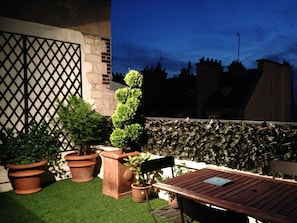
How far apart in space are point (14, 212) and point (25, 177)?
2.78 ft

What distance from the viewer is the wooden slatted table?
6.07 ft

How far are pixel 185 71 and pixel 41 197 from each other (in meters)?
21.1

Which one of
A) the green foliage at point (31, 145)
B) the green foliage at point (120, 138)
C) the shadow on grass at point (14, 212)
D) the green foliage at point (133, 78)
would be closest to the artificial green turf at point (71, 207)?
the shadow on grass at point (14, 212)

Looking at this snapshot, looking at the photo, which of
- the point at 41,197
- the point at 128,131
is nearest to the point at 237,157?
the point at 128,131

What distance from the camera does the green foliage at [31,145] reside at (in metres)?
4.74

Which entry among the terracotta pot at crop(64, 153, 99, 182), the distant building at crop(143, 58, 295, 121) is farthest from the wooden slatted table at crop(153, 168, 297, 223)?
the distant building at crop(143, 58, 295, 121)

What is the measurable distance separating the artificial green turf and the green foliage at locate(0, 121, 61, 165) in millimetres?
598

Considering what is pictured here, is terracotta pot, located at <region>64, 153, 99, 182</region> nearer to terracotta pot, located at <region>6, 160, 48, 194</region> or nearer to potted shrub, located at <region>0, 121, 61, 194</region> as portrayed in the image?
potted shrub, located at <region>0, 121, 61, 194</region>

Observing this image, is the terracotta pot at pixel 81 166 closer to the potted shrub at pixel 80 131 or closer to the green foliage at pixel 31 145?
the potted shrub at pixel 80 131

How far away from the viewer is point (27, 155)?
4.82m

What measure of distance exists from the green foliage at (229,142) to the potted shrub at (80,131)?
58.5 inches

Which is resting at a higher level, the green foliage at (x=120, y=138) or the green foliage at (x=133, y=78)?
the green foliage at (x=133, y=78)

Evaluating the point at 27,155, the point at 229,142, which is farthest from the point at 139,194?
the point at 27,155

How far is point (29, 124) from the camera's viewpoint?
17.6 feet
